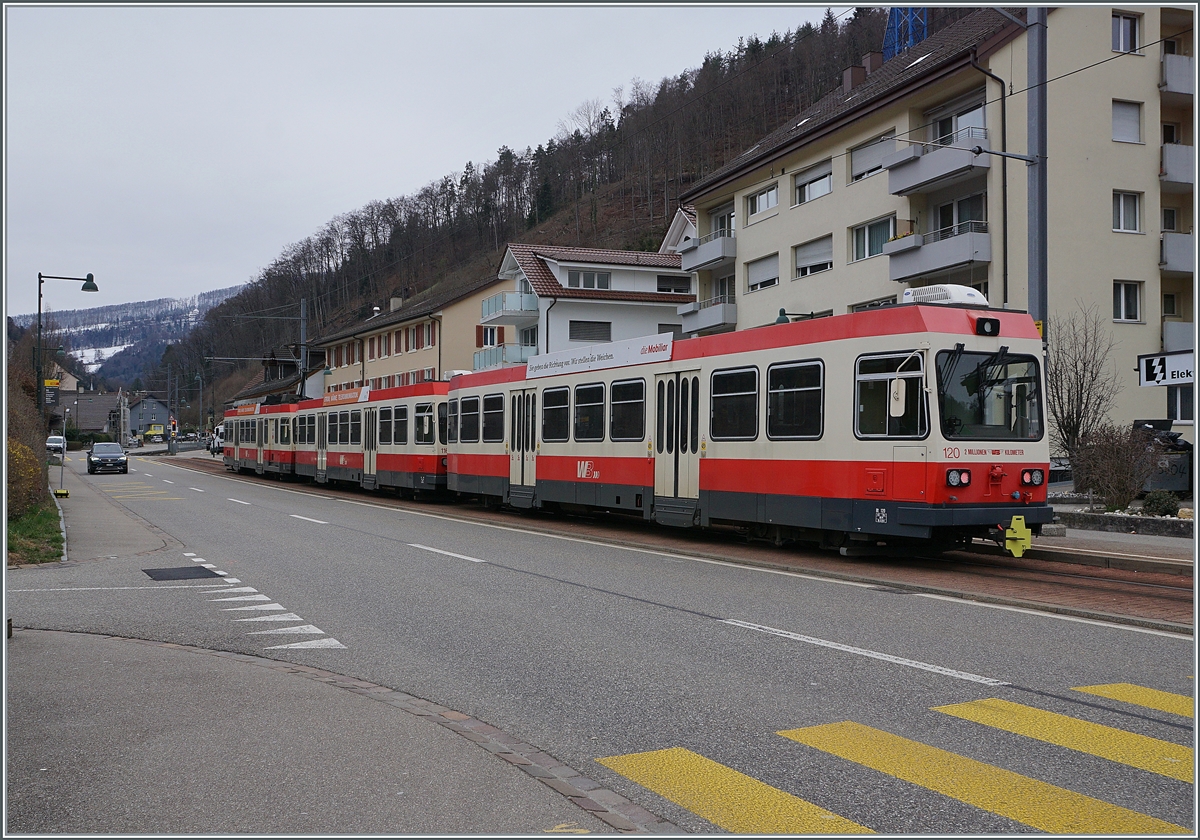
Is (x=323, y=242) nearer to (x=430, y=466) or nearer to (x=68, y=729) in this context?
(x=430, y=466)

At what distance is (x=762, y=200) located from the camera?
4066 centimetres

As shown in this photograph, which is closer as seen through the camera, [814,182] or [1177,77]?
[1177,77]

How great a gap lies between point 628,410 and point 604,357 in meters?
1.43

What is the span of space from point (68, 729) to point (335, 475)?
3159 centimetres

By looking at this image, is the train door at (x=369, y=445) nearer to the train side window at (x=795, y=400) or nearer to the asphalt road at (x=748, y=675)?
the asphalt road at (x=748, y=675)

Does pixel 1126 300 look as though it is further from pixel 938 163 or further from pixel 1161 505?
pixel 1161 505

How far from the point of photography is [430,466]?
27.9 m

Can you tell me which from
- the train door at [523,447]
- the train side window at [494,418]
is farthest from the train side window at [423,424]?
the train door at [523,447]

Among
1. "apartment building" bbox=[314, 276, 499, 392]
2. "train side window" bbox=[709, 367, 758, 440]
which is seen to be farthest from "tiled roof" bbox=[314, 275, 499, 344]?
"train side window" bbox=[709, 367, 758, 440]

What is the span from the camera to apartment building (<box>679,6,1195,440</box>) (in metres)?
29.0

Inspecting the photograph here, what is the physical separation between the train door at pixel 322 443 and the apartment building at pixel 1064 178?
773 inches

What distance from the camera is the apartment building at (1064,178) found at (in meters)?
29.0

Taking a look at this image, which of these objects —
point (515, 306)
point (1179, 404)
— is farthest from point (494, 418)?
point (515, 306)

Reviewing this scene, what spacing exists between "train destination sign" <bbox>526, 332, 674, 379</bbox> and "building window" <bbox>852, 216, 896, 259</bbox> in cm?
1643
